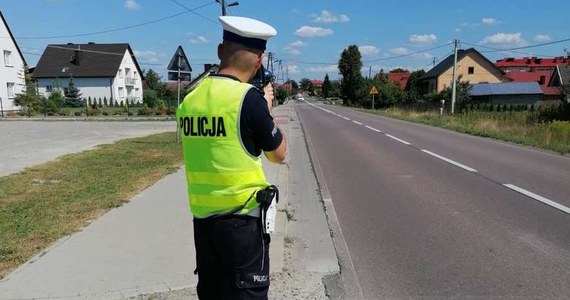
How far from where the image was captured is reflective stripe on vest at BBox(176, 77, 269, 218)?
222cm

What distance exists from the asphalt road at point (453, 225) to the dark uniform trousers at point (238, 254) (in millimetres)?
2112

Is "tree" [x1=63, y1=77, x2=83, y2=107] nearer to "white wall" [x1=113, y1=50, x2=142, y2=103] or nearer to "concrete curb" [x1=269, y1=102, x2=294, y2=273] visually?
"white wall" [x1=113, y1=50, x2=142, y2=103]

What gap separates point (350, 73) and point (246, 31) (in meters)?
102

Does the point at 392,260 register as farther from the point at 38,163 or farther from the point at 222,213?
the point at 38,163

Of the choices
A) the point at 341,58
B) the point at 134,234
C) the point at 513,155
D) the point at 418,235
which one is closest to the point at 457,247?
the point at 418,235

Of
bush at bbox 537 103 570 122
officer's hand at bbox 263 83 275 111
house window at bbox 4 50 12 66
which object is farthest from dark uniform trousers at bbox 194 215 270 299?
house window at bbox 4 50 12 66

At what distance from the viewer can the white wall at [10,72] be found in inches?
1868

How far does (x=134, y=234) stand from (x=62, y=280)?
4.53 ft

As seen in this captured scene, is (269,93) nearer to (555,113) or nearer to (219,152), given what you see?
(219,152)

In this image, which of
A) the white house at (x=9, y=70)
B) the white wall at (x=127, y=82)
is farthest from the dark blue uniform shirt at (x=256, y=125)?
the white wall at (x=127, y=82)

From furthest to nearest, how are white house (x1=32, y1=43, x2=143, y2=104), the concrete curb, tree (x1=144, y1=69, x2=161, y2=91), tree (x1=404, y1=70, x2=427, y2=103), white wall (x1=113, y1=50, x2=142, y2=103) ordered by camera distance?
tree (x1=144, y1=69, x2=161, y2=91) < tree (x1=404, y1=70, x2=427, y2=103) < white wall (x1=113, y1=50, x2=142, y2=103) < white house (x1=32, y1=43, x2=143, y2=104) < the concrete curb

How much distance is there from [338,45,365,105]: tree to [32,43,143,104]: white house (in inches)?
1837

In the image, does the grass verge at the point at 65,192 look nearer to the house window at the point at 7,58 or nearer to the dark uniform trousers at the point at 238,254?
the dark uniform trousers at the point at 238,254

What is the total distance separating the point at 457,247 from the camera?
5.41 meters
